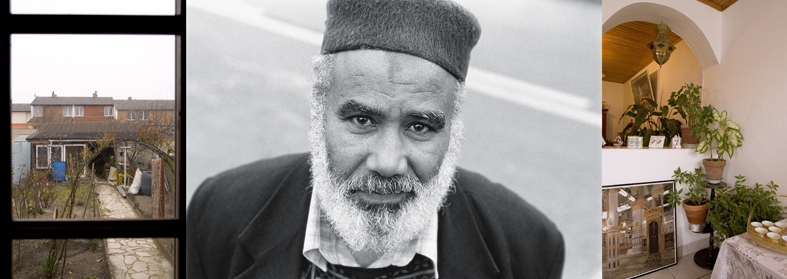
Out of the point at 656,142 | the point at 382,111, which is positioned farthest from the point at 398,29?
the point at 656,142

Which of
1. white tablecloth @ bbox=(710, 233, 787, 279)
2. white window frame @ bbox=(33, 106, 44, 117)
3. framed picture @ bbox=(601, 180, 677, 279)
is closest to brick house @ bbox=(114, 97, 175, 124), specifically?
white window frame @ bbox=(33, 106, 44, 117)

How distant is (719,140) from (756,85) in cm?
54

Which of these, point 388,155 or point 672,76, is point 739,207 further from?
point 388,155

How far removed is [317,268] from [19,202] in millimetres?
1205

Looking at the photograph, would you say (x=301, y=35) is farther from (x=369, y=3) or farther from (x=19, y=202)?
(x=19, y=202)

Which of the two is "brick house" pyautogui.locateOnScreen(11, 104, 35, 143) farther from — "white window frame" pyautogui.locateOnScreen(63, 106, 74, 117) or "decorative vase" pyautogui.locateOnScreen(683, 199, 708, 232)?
"decorative vase" pyautogui.locateOnScreen(683, 199, 708, 232)

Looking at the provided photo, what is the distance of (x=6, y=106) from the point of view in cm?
119

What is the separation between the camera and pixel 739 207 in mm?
2598

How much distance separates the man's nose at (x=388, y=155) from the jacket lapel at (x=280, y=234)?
240 mm

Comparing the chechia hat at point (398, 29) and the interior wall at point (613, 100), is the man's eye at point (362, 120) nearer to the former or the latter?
the chechia hat at point (398, 29)

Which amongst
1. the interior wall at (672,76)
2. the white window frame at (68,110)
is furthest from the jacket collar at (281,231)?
the interior wall at (672,76)

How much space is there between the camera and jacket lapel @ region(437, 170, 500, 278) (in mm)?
1114

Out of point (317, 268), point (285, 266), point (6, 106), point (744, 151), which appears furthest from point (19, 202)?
point (744, 151)

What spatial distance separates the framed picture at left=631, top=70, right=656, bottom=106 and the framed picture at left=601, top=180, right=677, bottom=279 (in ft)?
4.78
